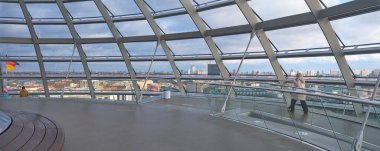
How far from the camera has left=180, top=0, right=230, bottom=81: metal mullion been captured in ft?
44.3

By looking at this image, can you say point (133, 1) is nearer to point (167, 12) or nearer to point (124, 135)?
point (167, 12)

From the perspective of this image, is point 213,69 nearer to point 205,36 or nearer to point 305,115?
point 205,36

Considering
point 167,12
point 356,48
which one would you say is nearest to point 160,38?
point 167,12

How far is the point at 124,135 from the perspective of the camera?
6371mm

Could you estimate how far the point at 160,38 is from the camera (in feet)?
52.7

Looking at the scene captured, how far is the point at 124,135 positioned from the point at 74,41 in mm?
13513

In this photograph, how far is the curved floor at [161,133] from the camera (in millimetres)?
5500

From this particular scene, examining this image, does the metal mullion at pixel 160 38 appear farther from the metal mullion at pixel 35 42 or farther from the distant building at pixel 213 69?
the metal mullion at pixel 35 42

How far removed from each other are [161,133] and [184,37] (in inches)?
355

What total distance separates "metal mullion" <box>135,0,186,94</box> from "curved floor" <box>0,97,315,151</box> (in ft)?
22.9

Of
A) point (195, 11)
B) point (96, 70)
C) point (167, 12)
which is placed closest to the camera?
point (195, 11)

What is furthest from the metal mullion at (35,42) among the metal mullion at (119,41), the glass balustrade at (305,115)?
the glass balustrade at (305,115)

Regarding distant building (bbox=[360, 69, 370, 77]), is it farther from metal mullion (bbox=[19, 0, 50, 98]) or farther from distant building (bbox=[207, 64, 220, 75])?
metal mullion (bbox=[19, 0, 50, 98])

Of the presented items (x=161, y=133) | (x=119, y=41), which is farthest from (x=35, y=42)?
(x=161, y=133)
